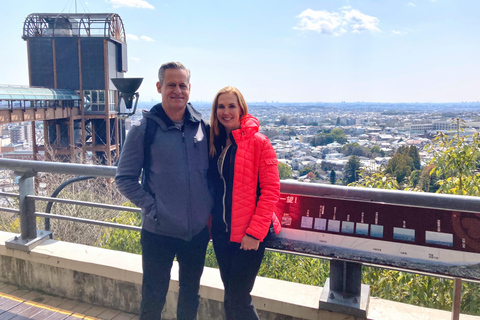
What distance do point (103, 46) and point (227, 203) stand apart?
1916 inches

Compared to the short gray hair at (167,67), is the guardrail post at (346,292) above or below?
below

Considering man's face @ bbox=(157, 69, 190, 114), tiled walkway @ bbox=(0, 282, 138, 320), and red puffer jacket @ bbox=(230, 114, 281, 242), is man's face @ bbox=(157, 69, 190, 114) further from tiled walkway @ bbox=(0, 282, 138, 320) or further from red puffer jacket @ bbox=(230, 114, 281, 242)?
tiled walkway @ bbox=(0, 282, 138, 320)

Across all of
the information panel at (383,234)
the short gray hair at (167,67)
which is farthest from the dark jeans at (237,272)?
the short gray hair at (167,67)

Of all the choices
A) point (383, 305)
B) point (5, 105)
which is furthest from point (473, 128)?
point (5, 105)

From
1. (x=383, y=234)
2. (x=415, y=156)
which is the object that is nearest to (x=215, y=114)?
(x=383, y=234)

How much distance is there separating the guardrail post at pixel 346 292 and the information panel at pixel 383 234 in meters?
0.27

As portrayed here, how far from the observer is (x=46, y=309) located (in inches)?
147

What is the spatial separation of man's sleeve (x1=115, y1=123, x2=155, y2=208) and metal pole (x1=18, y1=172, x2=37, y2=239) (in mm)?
2058

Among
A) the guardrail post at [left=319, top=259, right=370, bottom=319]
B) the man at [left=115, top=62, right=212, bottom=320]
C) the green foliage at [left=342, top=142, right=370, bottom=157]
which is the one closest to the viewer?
the man at [left=115, top=62, right=212, bottom=320]

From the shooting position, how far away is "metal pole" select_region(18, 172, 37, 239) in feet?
13.7

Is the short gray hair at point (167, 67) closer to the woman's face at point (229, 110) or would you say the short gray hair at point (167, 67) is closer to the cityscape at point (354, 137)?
the woman's face at point (229, 110)

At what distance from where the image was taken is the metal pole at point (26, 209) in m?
4.18

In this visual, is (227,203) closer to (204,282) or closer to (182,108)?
(182,108)

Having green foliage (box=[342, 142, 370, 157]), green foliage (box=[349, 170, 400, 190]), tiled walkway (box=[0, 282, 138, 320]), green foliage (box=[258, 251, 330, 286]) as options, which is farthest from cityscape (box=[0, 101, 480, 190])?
tiled walkway (box=[0, 282, 138, 320])
